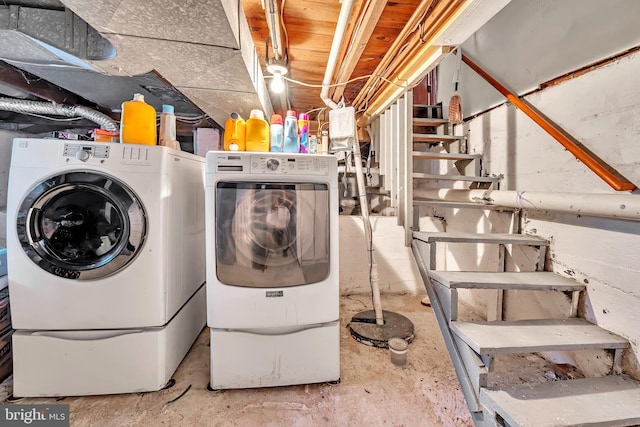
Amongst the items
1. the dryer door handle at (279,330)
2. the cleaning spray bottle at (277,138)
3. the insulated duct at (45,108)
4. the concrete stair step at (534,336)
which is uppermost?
the insulated duct at (45,108)

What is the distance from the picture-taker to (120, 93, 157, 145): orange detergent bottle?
4.79 feet

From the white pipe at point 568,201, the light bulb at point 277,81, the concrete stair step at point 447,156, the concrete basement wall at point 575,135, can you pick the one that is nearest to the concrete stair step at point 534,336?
the concrete basement wall at point 575,135

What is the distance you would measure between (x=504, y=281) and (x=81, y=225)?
7.30 ft

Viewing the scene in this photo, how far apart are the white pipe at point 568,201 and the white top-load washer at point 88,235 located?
199 centimetres

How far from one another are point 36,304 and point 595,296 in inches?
112

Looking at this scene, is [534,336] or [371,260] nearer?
[534,336]

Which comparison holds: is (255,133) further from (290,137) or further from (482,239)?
(482,239)

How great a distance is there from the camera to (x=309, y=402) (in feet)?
4.48

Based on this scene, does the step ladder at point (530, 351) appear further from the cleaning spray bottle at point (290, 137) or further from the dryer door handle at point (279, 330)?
the cleaning spray bottle at point (290, 137)

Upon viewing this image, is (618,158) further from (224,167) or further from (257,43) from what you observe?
(257,43)

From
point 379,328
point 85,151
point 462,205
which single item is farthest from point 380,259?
point 85,151

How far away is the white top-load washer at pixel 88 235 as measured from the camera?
4.18 ft

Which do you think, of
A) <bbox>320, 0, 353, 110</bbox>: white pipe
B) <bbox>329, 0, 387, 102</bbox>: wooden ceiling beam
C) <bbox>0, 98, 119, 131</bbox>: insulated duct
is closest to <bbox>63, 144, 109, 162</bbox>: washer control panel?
<bbox>0, 98, 119, 131</bbox>: insulated duct

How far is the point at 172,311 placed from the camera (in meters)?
1.48
